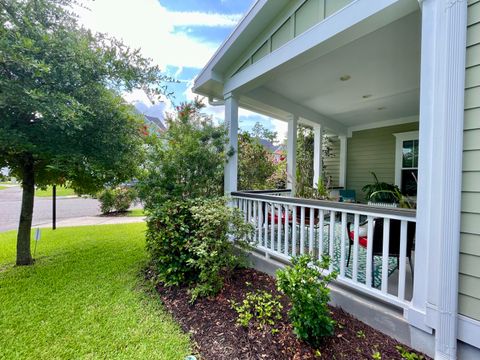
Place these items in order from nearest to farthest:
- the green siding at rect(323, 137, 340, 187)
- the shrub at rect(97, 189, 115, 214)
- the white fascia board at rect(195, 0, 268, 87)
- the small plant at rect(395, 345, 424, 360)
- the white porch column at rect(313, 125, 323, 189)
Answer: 1. the small plant at rect(395, 345, 424, 360)
2. the white fascia board at rect(195, 0, 268, 87)
3. the white porch column at rect(313, 125, 323, 189)
4. the green siding at rect(323, 137, 340, 187)
5. the shrub at rect(97, 189, 115, 214)

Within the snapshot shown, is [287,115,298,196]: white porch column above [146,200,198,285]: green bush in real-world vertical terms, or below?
above

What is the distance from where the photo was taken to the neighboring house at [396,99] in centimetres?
170

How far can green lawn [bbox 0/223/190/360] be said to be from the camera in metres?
2.14

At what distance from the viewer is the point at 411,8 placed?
212 cm

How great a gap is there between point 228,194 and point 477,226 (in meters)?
3.36

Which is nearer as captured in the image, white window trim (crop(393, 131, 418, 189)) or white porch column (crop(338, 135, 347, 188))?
white window trim (crop(393, 131, 418, 189))

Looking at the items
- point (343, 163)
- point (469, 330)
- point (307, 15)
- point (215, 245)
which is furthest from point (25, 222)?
point (343, 163)

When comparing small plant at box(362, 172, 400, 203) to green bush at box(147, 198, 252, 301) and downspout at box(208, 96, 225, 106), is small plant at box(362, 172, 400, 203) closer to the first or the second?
downspout at box(208, 96, 225, 106)

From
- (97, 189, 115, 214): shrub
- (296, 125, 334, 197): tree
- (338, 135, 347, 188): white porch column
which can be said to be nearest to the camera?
(338, 135, 347, 188): white porch column

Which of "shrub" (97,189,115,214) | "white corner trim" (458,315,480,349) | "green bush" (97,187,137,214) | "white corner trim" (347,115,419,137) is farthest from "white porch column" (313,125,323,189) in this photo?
"shrub" (97,189,115,214)

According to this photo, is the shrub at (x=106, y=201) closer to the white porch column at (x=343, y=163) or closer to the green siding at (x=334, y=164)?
the green siding at (x=334, y=164)

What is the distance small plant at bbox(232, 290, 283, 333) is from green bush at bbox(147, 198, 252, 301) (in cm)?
49

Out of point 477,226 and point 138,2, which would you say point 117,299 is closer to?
point 477,226

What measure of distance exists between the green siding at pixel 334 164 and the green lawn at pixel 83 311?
22.6 feet
